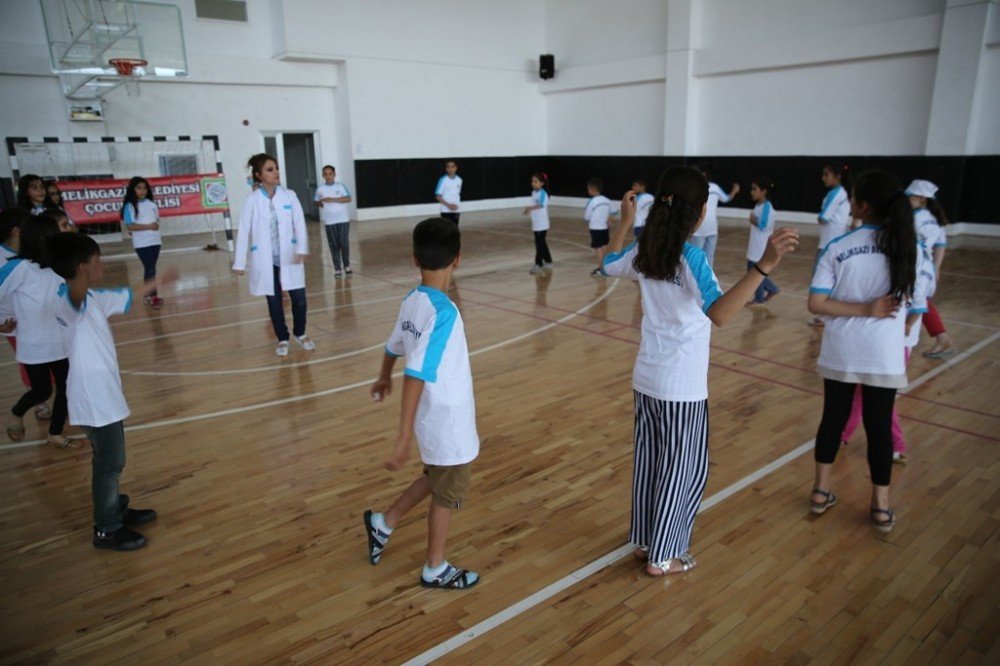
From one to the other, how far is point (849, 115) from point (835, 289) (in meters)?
14.1

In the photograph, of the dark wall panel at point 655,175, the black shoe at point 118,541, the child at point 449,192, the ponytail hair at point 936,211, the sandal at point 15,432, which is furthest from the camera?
the dark wall panel at point 655,175

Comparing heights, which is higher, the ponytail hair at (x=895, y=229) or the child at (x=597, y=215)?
the ponytail hair at (x=895, y=229)

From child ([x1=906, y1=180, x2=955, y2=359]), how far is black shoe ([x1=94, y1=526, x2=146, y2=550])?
221 inches

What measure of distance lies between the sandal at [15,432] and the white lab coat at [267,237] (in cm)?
206

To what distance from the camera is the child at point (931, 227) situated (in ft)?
17.3

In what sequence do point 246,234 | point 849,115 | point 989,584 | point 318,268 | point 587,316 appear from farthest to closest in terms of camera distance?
point 849,115 < point 318,268 < point 587,316 < point 246,234 < point 989,584

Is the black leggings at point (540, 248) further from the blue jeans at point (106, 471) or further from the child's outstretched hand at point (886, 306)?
the blue jeans at point (106, 471)

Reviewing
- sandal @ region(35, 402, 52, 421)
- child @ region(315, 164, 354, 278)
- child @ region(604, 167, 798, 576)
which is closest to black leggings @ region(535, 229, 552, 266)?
child @ region(315, 164, 354, 278)

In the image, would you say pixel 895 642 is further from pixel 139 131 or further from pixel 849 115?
pixel 139 131

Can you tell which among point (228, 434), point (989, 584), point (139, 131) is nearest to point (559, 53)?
point (139, 131)

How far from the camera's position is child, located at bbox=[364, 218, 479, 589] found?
244 centimetres

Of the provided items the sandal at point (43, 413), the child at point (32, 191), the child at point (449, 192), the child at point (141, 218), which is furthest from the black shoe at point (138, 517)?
the child at point (449, 192)

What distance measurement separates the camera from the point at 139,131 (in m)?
15.3

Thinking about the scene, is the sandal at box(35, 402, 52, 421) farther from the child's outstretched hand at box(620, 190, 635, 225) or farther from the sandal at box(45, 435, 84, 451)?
the child's outstretched hand at box(620, 190, 635, 225)
